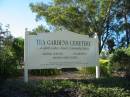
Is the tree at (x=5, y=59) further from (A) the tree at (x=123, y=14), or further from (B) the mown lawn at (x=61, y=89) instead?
(A) the tree at (x=123, y=14)

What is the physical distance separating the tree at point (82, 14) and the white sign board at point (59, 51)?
512 inches

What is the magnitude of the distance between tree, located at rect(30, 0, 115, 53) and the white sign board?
12996 mm

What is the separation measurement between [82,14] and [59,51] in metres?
14.6

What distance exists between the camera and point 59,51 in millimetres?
14195

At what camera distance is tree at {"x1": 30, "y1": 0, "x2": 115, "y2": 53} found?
27.8m

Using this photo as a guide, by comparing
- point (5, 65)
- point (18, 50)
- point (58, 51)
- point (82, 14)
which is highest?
point (82, 14)

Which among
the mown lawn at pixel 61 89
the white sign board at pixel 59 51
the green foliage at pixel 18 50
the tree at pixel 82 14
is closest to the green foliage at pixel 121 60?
the white sign board at pixel 59 51

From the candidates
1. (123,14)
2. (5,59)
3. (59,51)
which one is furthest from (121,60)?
(123,14)

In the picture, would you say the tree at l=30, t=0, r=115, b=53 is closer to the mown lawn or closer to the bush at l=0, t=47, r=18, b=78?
the bush at l=0, t=47, r=18, b=78

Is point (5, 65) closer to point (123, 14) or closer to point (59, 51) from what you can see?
point (59, 51)

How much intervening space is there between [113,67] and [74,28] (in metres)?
12.5

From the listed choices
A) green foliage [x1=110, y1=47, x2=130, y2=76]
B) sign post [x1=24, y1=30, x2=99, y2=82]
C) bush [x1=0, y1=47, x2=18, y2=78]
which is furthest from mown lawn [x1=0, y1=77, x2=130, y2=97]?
green foliage [x1=110, y1=47, x2=130, y2=76]

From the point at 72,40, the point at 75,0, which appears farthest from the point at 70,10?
the point at 72,40

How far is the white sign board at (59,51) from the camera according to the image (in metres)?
13.6
